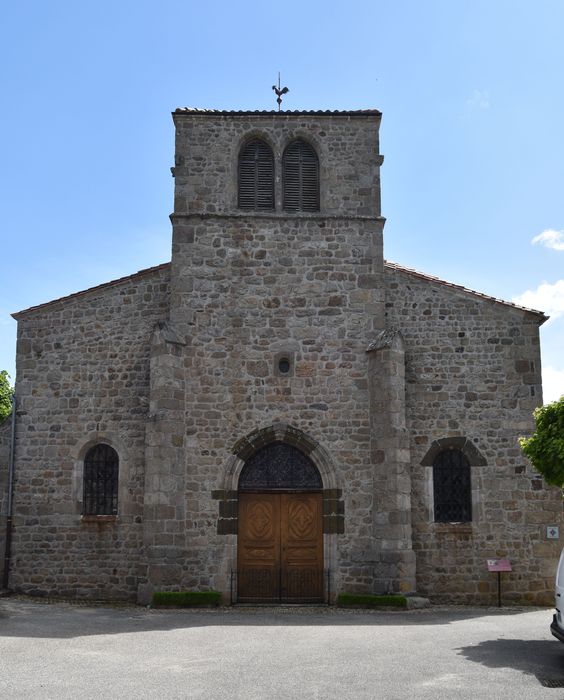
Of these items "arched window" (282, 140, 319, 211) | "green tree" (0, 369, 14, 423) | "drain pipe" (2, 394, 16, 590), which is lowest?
"drain pipe" (2, 394, 16, 590)

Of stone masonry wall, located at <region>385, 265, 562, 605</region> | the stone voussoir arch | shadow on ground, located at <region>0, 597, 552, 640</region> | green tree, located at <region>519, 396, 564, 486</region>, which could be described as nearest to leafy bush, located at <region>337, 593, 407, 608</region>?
shadow on ground, located at <region>0, 597, 552, 640</region>

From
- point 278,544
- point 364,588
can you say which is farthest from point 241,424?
point 364,588

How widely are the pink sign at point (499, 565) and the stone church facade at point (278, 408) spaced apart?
172 mm

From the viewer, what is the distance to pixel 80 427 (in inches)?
687

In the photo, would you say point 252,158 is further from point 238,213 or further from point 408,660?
point 408,660

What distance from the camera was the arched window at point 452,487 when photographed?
16.9 meters

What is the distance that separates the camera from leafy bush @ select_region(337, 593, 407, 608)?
15.2m

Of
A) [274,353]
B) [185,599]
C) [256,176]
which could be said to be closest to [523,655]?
[185,599]

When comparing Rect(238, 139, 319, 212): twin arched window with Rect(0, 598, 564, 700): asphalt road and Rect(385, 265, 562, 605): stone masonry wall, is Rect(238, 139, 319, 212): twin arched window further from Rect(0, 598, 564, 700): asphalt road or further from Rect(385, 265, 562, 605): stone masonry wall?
Rect(0, 598, 564, 700): asphalt road

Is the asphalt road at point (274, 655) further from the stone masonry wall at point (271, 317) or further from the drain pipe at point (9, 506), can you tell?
the drain pipe at point (9, 506)

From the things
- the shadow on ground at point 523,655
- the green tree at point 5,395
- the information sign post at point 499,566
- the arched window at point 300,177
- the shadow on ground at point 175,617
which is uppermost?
the arched window at point 300,177

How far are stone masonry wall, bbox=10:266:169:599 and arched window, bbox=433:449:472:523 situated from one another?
6165mm

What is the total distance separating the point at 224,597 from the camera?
16.1m

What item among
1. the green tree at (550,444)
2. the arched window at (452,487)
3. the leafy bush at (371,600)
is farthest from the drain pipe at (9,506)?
the green tree at (550,444)
